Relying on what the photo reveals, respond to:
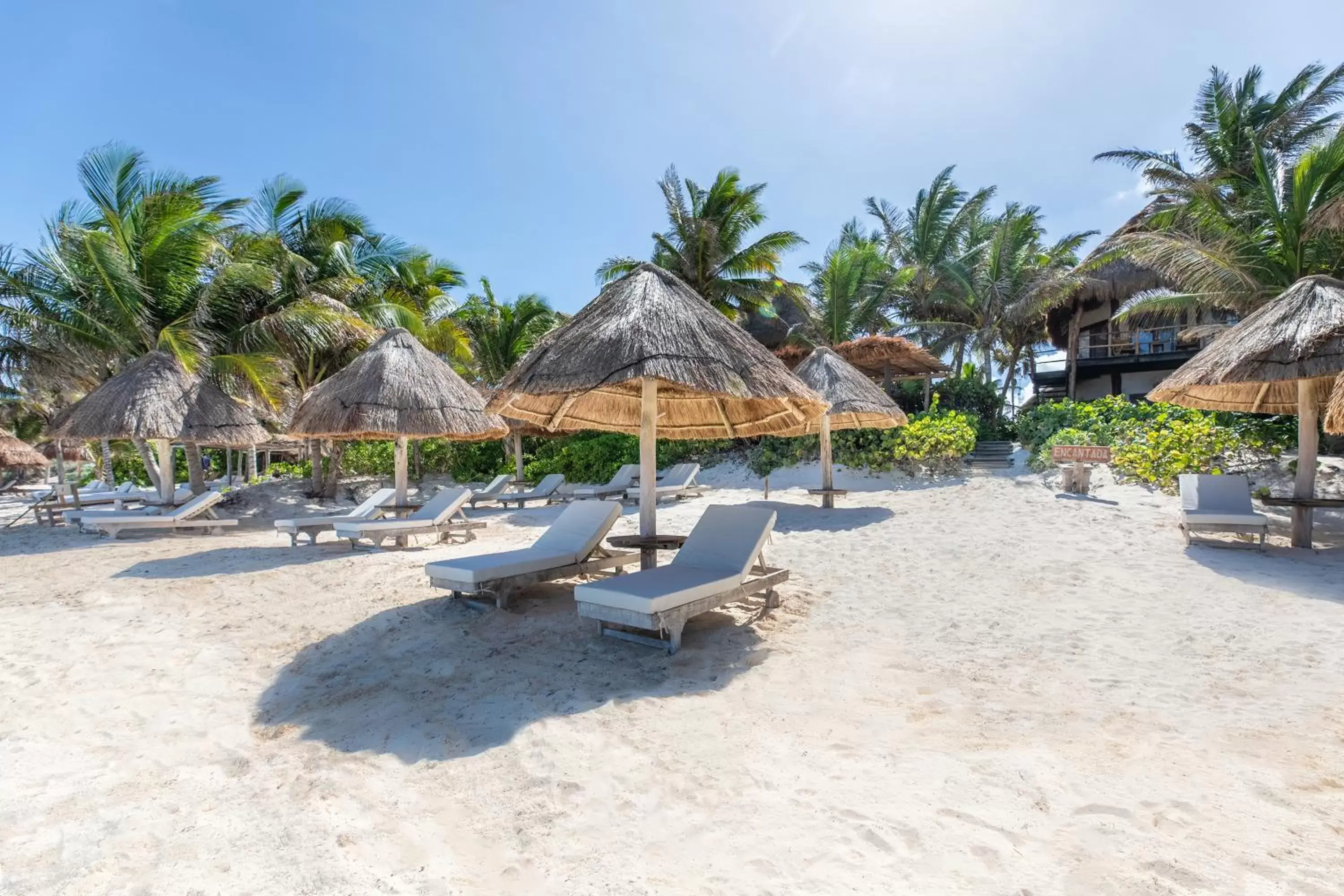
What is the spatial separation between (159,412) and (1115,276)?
22.5 m

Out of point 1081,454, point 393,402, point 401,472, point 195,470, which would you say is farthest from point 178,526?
point 1081,454

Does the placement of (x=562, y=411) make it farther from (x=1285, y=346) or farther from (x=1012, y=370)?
(x=1012, y=370)

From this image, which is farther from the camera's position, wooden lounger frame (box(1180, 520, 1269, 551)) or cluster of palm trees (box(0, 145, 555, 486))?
cluster of palm trees (box(0, 145, 555, 486))

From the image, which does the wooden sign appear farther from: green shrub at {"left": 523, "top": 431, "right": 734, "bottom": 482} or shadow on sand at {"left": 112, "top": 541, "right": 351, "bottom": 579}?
shadow on sand at {"left": 112, "top": 541, "right": 351, "bottom": 579}

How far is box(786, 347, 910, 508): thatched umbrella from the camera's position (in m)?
10.1

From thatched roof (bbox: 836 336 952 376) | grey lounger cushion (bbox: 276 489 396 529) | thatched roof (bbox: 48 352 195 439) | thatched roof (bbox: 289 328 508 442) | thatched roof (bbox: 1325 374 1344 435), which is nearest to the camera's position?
thatched roof (bbox: 1325 374 1344 435)

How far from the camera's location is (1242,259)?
34.9ft

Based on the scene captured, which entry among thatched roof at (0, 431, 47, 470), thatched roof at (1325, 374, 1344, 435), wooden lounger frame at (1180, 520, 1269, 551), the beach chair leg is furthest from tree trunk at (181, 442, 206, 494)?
thatched roof at (1325, 374, 1344, 435)

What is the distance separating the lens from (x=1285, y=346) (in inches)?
271

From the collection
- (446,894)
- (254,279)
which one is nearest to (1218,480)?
(446,894)

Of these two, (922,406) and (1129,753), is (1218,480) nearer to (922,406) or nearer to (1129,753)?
(1129,753)

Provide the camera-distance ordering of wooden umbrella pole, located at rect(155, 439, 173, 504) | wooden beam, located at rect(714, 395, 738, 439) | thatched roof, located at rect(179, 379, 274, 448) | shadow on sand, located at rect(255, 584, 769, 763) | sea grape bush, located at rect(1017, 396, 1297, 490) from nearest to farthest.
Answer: shadow on sand, located at rect(255, 584, 769, 763) < wooden beam, located at rect(714, 395, 738, 439) < sea grape bush, located at rect(1017, 396, 1297, 490) < thatched roof, located at rect(179, 379, 274, 448) < wooden umbrella pole, located at rect(155, 439, 173, 504)

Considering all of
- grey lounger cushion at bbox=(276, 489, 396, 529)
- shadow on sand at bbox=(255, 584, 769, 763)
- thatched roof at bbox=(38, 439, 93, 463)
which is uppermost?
thatched roof at bbox=(38, 439, 93, 463)

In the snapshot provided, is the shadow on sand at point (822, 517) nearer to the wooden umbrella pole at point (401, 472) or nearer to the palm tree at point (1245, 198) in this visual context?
the wooden umbrella pole at point (401, 472)
